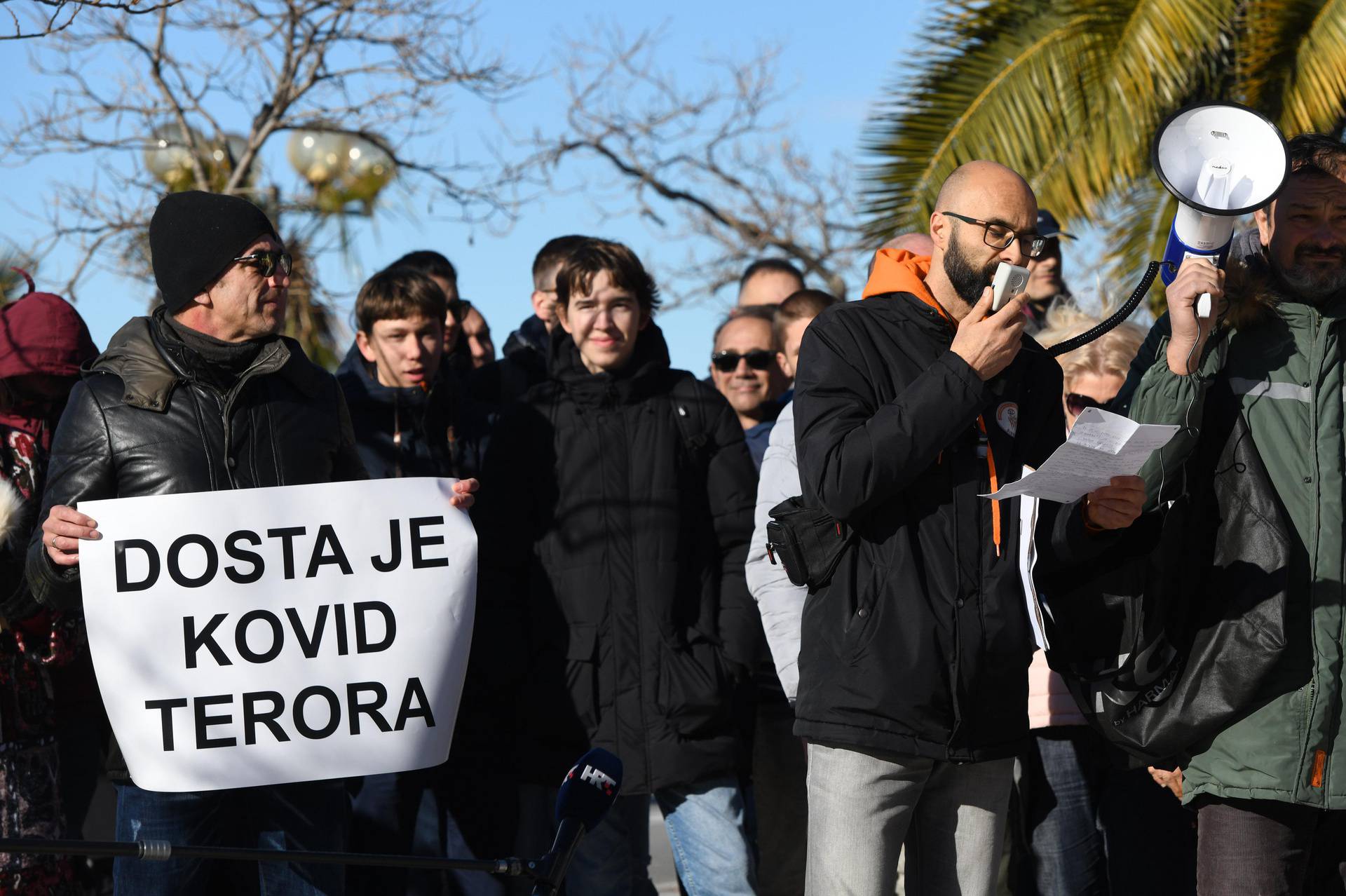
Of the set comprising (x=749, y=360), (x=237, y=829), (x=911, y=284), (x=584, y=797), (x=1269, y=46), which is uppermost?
(x=1269, y=46)

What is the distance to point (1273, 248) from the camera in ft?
12.0

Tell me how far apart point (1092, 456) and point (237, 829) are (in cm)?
224

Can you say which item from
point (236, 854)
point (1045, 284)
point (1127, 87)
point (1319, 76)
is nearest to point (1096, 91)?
point (1127, 87)

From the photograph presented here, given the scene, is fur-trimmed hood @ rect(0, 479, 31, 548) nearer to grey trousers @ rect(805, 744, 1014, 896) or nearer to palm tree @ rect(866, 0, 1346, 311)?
grey trousers @ rect(805, 744, 1014, 896)

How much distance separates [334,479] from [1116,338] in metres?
2.47

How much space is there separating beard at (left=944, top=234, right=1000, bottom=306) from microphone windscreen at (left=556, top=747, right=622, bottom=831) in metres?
1.37

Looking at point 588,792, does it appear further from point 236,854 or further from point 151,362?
point 151,362

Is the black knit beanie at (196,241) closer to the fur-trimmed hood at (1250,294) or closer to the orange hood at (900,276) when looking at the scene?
the orange hood at (900,276)

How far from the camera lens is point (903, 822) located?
11.2 feet

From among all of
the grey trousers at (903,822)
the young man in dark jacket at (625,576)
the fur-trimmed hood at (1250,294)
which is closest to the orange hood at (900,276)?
the fur-trimmed hood at (1250,294)

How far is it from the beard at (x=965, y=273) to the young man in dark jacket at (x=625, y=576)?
136 cm

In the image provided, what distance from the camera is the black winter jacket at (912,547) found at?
3.25 metres

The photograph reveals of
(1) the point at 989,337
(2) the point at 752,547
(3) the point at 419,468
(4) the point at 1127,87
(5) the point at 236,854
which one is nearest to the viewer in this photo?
(5) the point at 236,854

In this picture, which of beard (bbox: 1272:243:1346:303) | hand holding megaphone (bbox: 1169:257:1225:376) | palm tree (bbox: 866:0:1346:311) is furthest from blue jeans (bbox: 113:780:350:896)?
palm tree (bbox: 866:0:1346:311)
